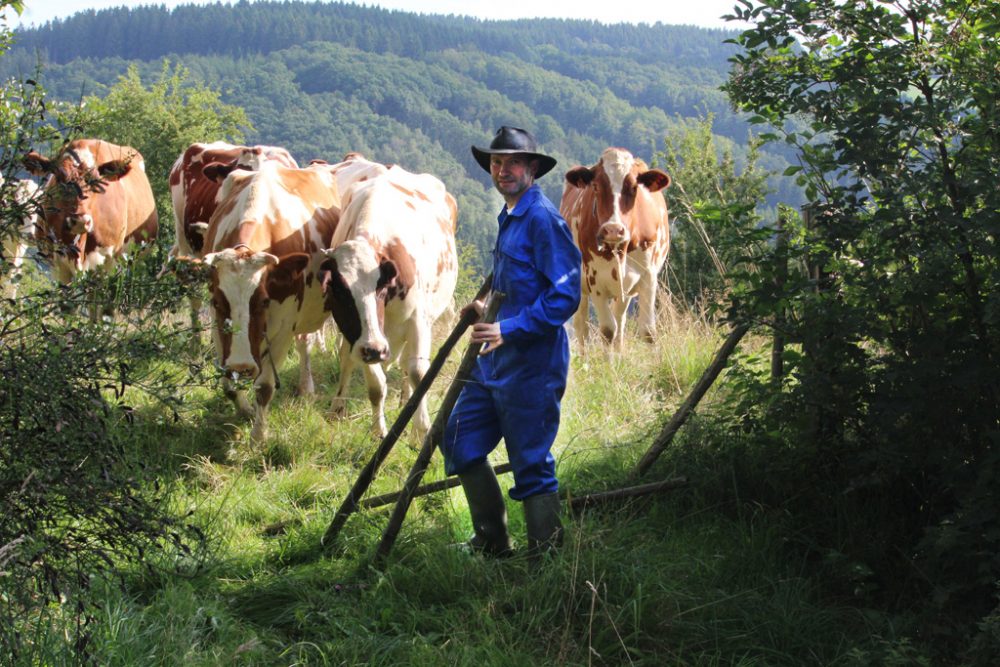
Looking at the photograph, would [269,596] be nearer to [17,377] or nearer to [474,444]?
[474,444]

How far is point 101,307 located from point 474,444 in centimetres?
203

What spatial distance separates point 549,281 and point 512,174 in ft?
1.89

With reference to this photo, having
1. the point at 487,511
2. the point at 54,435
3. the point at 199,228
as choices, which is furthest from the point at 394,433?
the point at 199,228

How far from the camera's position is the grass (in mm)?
4430

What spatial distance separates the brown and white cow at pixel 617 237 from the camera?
11.1 meters

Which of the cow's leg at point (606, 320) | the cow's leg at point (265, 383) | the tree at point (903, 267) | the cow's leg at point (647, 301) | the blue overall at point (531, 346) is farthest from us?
the cow's leg at point (647, 301)

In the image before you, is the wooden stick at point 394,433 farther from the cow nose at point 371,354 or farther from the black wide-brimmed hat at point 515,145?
the cow nose at point 371,354

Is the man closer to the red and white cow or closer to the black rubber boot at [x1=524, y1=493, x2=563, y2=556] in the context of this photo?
the black rubber boot at [x1=524, y1=493, x2=563, y2=556]

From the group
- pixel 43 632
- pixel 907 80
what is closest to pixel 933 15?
pixel 907 80

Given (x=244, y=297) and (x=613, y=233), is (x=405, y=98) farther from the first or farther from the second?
(x=244, y=297)

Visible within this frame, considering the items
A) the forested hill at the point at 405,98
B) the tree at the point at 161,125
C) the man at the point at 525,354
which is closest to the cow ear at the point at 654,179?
the man at the point at 525,354

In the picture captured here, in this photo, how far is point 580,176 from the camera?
451 inches

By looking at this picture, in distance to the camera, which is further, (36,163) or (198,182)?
(198,182)

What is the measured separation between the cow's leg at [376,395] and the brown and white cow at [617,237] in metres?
3.46
